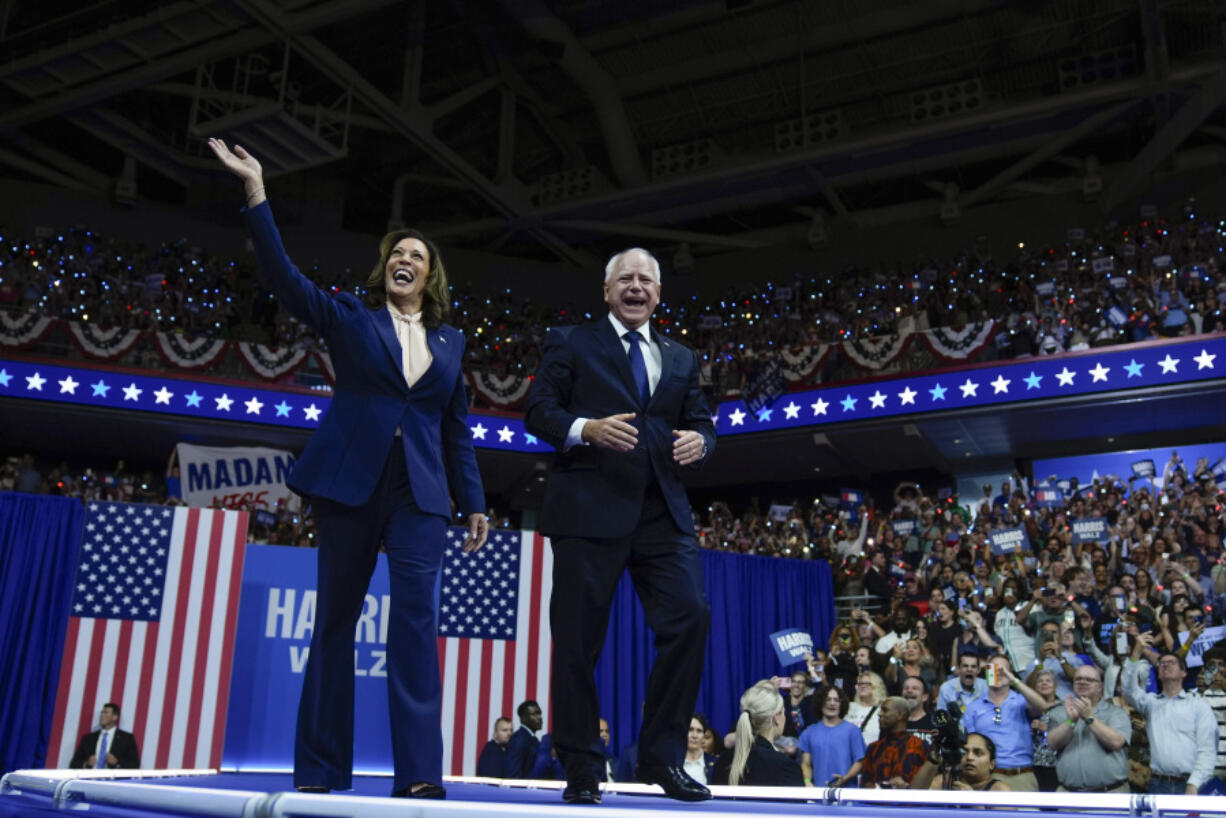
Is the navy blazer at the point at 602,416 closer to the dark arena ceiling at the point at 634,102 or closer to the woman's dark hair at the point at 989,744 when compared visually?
the woman's dark hair at the point at 989,744

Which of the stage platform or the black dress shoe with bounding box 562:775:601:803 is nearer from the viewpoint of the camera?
the stage platform

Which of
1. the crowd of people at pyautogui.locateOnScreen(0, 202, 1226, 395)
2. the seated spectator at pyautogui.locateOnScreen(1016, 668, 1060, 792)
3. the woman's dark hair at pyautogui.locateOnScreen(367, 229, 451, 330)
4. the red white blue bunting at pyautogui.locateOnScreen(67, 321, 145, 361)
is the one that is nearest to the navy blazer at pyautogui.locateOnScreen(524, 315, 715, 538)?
the woman's dark hair at pyautogui.locateOnScreen(367, 229, 451, 330)

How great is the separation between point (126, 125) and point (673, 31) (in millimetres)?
9299

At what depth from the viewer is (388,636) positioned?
2.68m

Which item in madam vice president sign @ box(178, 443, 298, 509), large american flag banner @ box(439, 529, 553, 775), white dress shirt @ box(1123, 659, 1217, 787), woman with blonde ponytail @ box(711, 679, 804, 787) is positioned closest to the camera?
woman with blonde ponytail @ box(711, 679, 804, 787)

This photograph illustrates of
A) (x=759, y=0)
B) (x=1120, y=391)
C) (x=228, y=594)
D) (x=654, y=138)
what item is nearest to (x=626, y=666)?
(x=228, y=594)

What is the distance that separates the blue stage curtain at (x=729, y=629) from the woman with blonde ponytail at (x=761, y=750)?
13.3 feet

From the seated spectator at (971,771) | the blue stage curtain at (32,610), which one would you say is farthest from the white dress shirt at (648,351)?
the blue stage curtain at (32,610)

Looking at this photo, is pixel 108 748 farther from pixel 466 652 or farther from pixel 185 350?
pixel 185 350

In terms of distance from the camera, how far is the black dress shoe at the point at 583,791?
2490 mm

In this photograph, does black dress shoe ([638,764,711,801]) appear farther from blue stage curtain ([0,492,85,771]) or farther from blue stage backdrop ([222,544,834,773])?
blue stage curtain ([0,492,85,771])

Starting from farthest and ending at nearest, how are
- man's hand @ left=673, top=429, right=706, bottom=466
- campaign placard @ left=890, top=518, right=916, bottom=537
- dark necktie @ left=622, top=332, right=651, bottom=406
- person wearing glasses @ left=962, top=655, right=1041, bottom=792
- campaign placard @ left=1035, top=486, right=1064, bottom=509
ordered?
campaign placard @ left=890, top=518, right=916, bottom=537
campaign placard @ left=1035, top=486, right=1064, bottom=509
person wearing glasses @ left=962, top=655, right=1041, bottom=792
dark necktie @ left=622, top=332, right=651, bottom=406
man's hand @ left=673, top=429, right=706, bottom=466

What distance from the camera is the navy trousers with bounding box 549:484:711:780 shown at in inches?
105

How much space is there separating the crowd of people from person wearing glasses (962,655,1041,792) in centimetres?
876
